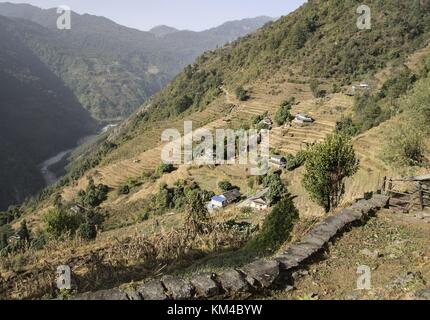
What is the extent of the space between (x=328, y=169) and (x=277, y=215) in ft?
13.0

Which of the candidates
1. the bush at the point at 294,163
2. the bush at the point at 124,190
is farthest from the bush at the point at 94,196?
the bush at the point at 294,163

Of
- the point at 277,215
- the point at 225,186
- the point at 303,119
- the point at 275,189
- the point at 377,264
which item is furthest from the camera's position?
the point at 303,119

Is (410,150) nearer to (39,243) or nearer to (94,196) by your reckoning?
(39,243)

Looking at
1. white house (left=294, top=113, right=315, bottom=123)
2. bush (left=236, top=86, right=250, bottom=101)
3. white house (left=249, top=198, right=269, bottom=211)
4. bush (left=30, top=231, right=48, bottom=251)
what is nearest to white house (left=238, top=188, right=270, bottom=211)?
white house (left=249, top=198, right=269, bottom=211)

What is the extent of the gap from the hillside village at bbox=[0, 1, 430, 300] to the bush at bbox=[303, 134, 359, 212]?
6cm

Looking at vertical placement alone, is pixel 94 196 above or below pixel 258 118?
below

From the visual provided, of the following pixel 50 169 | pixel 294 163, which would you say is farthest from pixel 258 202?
pixel 50 169

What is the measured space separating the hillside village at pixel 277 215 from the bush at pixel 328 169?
0.18 ft

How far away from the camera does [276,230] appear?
10047 mm

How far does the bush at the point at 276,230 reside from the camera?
972cm

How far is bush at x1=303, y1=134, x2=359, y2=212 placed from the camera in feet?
44.2

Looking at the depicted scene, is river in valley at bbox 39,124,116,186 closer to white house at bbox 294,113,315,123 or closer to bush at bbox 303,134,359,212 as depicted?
white house at bbox 294,113,315,123

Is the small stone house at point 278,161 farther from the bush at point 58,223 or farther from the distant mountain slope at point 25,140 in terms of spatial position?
the distant mountain slope at point 25,140
